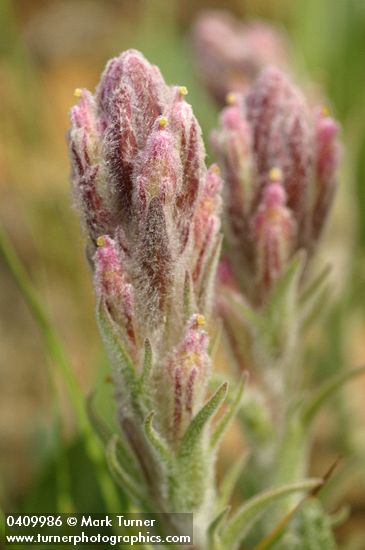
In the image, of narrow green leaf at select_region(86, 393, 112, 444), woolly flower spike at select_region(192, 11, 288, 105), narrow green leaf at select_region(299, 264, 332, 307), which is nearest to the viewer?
narrow green leaf at select_region(86, 393, 112, 444)

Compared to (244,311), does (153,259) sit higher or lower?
lower

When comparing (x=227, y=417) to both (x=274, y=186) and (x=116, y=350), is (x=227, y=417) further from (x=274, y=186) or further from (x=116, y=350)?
(x=274, y=186)

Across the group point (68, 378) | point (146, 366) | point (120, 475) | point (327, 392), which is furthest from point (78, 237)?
point (146, 366)

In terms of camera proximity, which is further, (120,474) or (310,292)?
(310,292)

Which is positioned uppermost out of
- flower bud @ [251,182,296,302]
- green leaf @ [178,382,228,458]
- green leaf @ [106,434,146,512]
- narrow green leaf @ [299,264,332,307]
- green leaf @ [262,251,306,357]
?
flower bud @ [251,182,296,302]

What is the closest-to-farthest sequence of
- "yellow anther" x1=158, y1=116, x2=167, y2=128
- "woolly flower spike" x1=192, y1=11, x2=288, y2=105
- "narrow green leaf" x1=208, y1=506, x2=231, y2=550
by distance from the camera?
"yellow anther" x1=158, y1=116, x2=167, y2=128 < "narrow green leaf" x1=208, y1=506, x2=231, y2=550 < "woolly flower spike" x1=192, y1=11, x2=288, y2=105

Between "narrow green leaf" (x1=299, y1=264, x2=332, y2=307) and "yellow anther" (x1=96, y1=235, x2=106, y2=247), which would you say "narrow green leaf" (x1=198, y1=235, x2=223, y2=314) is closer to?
"yellow anther" (x1=96, y1=235, x2=106, y2=247)

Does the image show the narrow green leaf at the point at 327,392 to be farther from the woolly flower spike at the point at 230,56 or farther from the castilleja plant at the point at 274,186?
the woolly flower spike at the point at 230,56

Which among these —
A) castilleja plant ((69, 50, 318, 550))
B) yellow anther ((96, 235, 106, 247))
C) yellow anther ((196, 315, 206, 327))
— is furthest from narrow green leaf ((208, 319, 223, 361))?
yellow anther ((96, 235, 106, 247))
